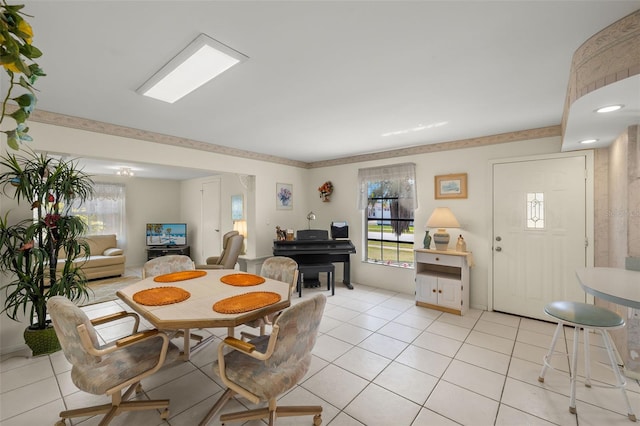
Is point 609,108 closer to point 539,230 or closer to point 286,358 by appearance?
point 539,230

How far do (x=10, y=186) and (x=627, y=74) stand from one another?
15.4 feet

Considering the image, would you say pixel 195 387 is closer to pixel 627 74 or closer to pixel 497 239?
pixel 627 74

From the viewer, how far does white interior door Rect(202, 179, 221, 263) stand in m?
6.33

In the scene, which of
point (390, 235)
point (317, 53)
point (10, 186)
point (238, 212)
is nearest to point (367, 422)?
point (317, 53)

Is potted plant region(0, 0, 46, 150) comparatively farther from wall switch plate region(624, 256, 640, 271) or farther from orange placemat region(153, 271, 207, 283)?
wall switch plate region(624, 256, 640, 271)

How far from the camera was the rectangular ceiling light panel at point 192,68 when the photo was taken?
1675mm

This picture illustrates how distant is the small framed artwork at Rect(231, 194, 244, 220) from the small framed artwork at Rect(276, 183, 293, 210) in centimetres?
95

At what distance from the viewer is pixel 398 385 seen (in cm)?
216

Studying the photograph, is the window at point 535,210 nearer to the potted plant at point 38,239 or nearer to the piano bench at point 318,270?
the piano bench at point 318,270

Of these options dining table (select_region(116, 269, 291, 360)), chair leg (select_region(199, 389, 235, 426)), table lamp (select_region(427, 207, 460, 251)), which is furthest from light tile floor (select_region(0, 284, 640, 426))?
table lamp (select_region(427, 207, 460, 251))

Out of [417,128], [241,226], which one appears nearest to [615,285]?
[417,128]

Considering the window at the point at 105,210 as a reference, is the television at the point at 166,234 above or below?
below

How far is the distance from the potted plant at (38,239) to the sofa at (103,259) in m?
2.91

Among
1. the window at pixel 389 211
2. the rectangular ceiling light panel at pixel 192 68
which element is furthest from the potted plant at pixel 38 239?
the window at pixel 389 211
